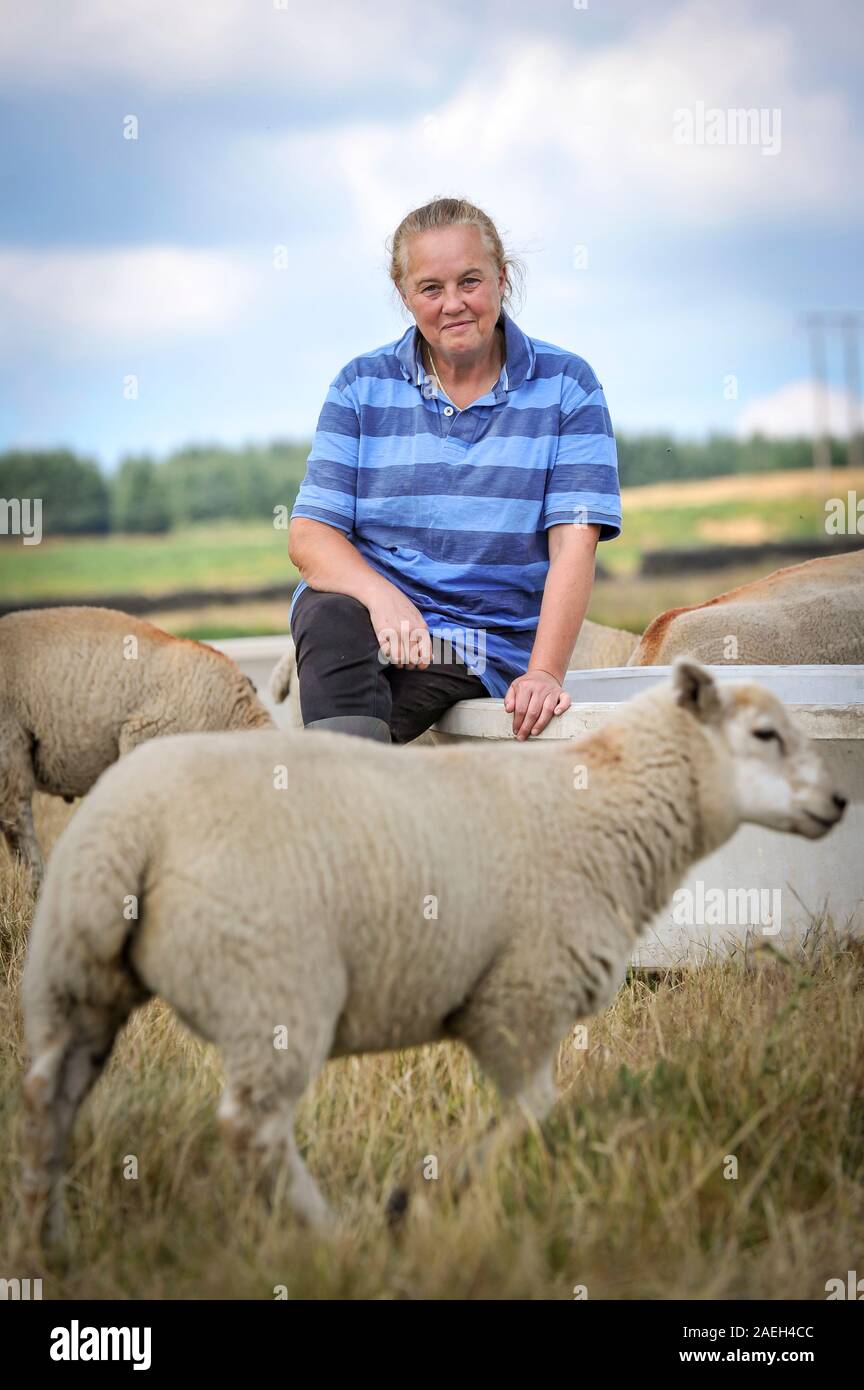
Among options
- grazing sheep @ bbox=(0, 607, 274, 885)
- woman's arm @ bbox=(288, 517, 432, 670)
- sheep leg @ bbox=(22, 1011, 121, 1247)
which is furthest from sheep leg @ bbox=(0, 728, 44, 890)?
sheep leg @ bbox=(22, 1011, 121, 1247)

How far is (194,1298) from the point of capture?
93.4 inches

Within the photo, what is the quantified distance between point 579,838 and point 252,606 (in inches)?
871

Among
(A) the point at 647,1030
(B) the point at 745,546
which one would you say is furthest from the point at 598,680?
(B) the point at 745,546

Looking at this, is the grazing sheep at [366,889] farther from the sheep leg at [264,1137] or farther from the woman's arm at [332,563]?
the woman's arm at [332,563]

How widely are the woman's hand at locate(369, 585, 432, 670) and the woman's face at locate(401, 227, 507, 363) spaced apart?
754mm

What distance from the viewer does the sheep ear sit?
2.77 m

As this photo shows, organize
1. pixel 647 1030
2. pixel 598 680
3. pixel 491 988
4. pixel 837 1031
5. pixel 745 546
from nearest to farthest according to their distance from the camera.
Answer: pixel 491 988 < pixel 837 1031 < pixel 647 1030 < pixel 598 680 < pixel 745 546

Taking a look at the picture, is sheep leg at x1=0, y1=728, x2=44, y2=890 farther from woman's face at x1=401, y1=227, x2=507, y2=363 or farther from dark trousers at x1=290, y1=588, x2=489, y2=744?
woman's face at x1=401, y1=227, x2=507, y2=363

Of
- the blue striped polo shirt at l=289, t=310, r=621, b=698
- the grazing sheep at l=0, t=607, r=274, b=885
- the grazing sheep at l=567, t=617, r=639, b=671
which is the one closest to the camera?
the blue striped polo shirt at l=289, t=310, r=621, b=698

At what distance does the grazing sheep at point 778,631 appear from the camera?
5.27 metres

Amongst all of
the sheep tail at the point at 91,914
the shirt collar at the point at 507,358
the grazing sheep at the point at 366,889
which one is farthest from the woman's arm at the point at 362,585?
the sheep tail at the point at 91,914

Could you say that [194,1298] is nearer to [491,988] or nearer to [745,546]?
[491,988]

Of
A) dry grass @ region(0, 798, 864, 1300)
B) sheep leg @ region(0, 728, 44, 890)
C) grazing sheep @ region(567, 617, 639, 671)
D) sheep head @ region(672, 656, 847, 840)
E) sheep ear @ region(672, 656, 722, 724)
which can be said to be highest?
grazing sheep @ region(567, 617, 639, 671)

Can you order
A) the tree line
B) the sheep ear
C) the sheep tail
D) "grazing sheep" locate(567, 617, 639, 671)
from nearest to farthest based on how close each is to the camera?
the sheep tail, the sheep ear, "grazing sheep" locate(567, 617, 639, 671), the tree line
